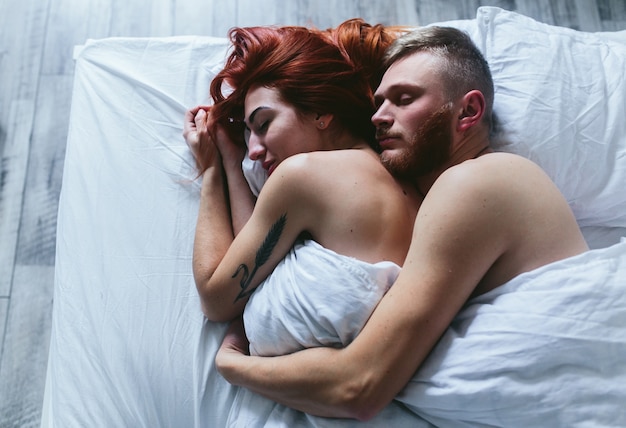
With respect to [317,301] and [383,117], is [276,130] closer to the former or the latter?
[383,117]

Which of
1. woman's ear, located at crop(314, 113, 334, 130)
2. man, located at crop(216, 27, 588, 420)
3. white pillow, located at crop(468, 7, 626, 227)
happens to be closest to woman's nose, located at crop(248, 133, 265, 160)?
woman's ear, located at crop(314, 113, 334, 130)

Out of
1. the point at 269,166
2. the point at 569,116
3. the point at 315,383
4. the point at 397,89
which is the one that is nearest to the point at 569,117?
the point at 569,116

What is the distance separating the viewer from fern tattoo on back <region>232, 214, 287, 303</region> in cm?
92

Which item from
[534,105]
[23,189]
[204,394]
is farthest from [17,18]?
[534,105]

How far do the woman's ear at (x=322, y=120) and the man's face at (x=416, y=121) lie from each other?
Result: 0.32ft

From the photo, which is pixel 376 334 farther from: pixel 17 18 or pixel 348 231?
pixel 17 18

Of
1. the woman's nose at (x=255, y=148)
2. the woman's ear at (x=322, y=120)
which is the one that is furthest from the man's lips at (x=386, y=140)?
the woman's nose at (x=255, y=148)

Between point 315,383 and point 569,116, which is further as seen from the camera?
point 569,116

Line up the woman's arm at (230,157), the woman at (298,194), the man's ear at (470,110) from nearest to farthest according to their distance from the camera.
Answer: the woman at (298,194) < the man's ear at (470,110) < the woman's arm at (230,157)

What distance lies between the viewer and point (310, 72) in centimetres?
103

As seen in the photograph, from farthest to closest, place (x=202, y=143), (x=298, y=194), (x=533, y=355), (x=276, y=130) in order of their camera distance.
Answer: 1. (x=202, y=143)
2. (x=276, y=130)
3. (x=298, y=194)
4. (x=533, y=355)

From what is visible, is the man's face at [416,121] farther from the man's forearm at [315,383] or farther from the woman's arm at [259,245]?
the man's forearm at [315,383]

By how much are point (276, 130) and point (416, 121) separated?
25 cm

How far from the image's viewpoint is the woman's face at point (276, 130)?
3.33 feet
